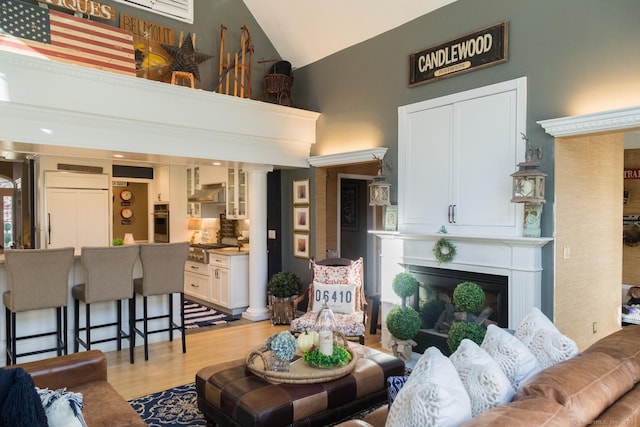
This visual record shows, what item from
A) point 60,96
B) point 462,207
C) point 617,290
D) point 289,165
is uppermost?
point 60,96

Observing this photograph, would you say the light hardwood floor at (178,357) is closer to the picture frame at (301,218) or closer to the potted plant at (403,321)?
the potted plant at (403,321)

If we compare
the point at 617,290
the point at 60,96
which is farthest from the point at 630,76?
the point at 60,96

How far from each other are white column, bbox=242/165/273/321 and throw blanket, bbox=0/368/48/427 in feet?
14.2

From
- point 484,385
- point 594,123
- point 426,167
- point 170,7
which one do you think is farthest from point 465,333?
point 170,7

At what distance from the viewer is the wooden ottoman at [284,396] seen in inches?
93.3

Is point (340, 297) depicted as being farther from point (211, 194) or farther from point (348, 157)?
point (211, 194)

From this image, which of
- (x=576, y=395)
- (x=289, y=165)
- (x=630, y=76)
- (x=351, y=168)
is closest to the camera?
(x=576, y=395)

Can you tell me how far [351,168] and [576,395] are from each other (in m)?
5.47

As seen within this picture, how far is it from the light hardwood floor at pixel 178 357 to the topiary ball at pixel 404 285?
2.68 feet

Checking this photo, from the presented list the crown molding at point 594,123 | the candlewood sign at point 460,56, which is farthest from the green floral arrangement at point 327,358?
the candlewood sign at point 460,56

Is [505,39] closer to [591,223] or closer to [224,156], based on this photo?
[591,223]

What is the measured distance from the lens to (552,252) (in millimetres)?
3477

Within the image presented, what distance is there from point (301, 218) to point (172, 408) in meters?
3.26

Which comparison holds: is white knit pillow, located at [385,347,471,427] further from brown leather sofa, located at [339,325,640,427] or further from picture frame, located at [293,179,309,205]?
picture frame, located at [293,179,309,205]
